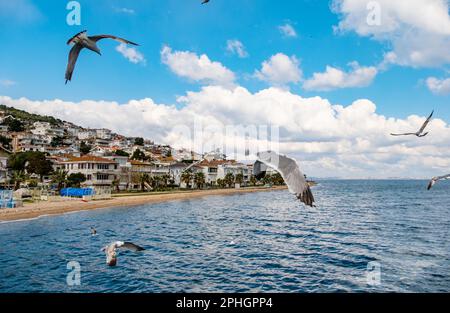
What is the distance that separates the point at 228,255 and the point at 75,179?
170 feet

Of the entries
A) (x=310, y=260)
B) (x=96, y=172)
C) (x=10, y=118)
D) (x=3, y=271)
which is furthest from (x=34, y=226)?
(x=10, y=118)

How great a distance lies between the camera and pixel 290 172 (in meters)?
8.25

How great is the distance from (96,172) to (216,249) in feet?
171

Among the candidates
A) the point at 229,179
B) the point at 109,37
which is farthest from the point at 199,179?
the point at 109,37

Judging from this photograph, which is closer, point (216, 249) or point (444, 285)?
point (444, 285)

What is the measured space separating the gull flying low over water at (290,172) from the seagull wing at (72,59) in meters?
4.14

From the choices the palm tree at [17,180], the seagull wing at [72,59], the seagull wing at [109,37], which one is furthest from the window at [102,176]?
the seagull wing at [109,37]

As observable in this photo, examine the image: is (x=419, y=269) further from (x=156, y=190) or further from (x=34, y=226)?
(x=156, y=190)

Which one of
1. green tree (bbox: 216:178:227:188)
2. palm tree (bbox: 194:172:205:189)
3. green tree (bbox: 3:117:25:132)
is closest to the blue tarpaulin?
palm tree (bbox: 194:172:205:189)

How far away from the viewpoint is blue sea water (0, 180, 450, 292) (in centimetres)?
1747

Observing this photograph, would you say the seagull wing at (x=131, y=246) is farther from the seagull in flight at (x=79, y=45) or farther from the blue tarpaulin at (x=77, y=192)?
the blue tarpaulin at (x=77, y=192)

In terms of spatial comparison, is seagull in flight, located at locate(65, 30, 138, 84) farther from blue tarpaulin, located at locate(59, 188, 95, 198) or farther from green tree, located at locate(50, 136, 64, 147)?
green tree, located at locate(50, 136, 64, 147)

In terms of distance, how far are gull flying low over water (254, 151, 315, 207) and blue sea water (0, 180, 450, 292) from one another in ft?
32.5
